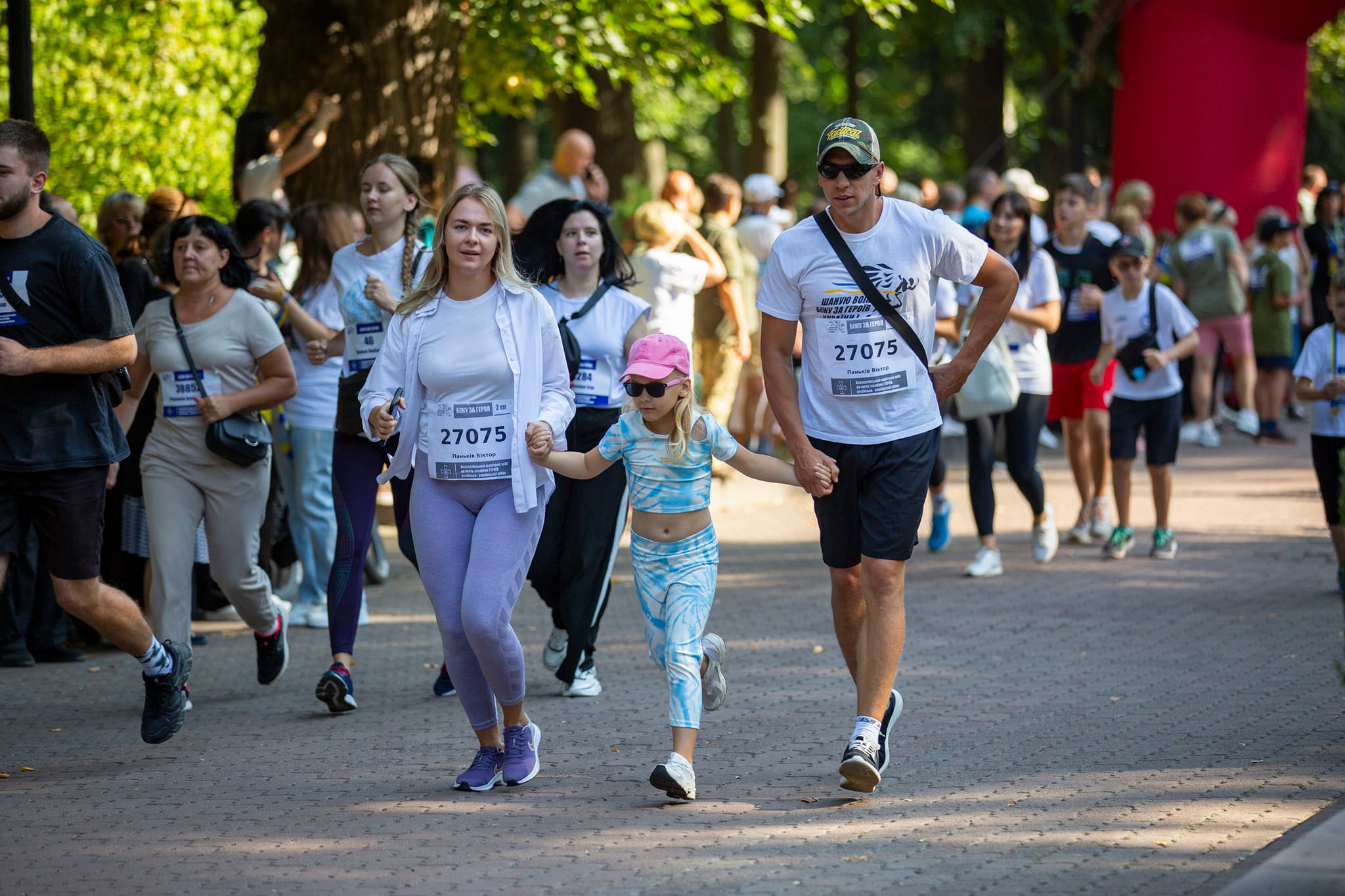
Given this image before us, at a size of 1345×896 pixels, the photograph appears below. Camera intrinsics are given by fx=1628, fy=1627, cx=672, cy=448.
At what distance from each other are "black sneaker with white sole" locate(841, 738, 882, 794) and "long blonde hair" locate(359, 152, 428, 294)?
9.83 feet

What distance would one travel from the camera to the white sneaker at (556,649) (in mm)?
7508

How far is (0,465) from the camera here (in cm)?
571

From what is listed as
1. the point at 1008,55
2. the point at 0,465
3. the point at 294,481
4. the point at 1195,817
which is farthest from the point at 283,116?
the point at 1008,55

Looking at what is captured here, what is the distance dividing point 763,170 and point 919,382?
17.8m

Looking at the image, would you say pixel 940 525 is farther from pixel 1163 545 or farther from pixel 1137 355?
pixel 1137 355

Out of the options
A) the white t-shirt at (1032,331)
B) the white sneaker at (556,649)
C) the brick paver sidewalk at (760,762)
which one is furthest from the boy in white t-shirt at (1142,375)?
the white sneaker at (556,649)

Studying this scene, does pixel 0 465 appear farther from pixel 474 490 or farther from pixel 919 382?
pixel 919 382

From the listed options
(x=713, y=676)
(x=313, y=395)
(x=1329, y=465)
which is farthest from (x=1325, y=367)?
(x=313, y=395)

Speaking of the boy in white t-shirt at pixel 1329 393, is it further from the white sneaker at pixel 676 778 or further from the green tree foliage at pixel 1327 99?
the green tree foliage at pixel 1327 99

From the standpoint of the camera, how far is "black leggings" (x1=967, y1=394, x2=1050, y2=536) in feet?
32.8

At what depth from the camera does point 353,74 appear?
442 inches

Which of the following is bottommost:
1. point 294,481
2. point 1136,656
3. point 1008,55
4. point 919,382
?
point 1136,656

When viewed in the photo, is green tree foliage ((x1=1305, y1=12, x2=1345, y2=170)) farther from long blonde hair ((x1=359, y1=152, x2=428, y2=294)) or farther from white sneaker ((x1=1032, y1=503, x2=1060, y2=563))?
long blonde hair ((x1=359, y1=152, x2=428, y2=294))

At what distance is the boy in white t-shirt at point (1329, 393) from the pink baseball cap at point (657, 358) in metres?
3.98
